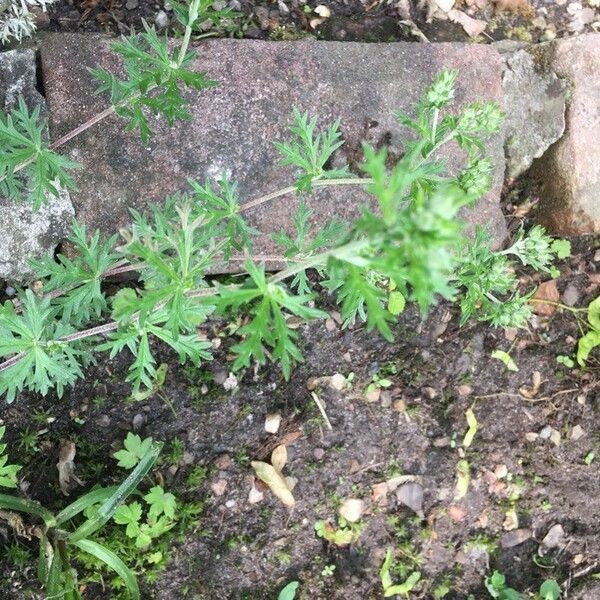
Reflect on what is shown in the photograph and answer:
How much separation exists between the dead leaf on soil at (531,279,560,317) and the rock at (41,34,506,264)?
570mm

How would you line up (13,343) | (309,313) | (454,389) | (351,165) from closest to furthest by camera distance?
(309,313) < (13,343) < (351,165) < (454,389)

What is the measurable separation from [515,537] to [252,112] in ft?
7.83

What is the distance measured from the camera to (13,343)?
241 centimetres

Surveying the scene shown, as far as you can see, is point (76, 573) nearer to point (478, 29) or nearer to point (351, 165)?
point (351, 165)

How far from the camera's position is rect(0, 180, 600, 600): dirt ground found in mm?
3207

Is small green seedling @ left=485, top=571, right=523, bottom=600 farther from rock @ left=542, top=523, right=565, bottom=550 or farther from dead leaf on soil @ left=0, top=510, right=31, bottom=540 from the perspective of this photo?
dead leaf on soil @ left=0, top=510, right=31, bottom=540

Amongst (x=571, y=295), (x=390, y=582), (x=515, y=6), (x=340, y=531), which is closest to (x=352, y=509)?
(x=340, y=531)

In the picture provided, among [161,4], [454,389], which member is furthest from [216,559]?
[161,4]

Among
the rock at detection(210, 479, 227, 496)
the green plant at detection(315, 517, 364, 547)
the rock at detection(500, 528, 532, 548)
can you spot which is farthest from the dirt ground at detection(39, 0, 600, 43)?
the rock at detection(500, 528, 532, 548)

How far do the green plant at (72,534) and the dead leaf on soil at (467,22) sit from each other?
8.29 ft

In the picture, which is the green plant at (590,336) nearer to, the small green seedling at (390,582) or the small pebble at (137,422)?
the small green seedling at (390,582)

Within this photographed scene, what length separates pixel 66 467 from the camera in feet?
10.2

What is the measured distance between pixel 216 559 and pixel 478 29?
9.44ft

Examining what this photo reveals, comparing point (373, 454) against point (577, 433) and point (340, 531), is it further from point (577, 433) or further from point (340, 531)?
point (577, 433)
